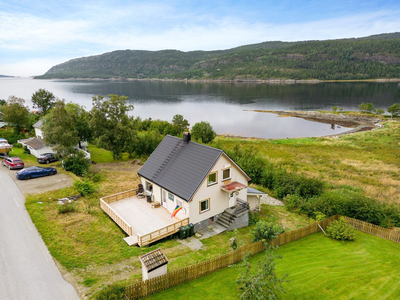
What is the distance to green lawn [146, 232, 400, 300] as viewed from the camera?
11867 mm

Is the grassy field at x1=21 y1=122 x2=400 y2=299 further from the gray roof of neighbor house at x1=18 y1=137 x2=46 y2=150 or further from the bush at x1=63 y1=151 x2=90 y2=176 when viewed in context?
the bush at x1=63 y1=151 x2=90 y2=176

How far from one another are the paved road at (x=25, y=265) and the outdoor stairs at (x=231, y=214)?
1225 centimetres

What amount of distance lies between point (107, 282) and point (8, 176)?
23.6 metres

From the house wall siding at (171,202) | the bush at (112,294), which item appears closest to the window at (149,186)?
the house wall siding at (171,202)

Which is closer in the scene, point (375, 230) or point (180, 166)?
point (375, 230)

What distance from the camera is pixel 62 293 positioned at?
11594mm

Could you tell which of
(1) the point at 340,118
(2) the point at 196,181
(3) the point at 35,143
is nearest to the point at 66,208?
(2) the point at 196,181

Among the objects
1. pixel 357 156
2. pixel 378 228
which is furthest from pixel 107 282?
pixel 357 156

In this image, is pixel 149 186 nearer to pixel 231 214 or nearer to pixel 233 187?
pixel 233 187

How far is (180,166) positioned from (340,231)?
13664mm

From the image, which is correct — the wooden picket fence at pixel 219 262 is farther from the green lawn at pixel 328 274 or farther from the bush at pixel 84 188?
the bush at pixel 84 188

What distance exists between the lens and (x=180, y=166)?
21188mm

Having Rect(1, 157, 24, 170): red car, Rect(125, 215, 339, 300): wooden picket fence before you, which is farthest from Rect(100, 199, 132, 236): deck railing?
Rect(1, 157, 24, 170): red car

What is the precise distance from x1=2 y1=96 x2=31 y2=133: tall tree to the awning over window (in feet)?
148
